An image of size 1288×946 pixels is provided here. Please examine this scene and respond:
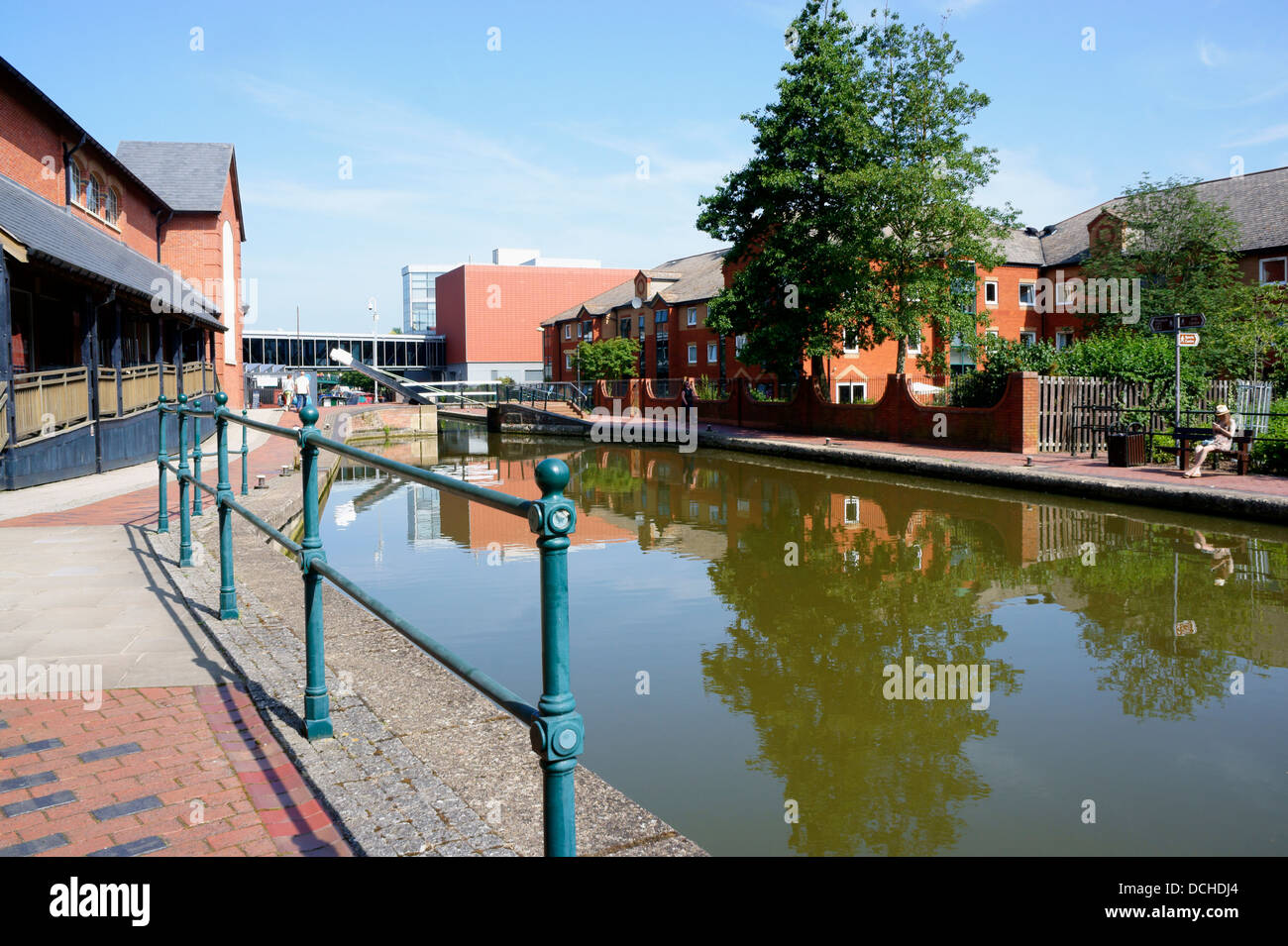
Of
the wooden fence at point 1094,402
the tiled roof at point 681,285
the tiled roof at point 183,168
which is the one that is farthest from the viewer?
the tiled roof at point 681,285

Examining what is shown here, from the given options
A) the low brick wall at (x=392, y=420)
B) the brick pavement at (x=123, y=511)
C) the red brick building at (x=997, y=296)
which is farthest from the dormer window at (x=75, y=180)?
the red brick building at (x=997, y=296)

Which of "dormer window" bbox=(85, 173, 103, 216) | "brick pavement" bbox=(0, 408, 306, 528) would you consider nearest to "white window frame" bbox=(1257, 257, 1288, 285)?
"brick pavement" bbox=(0, 408, 306, 528)

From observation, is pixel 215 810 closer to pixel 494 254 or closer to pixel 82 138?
pixel 82 138

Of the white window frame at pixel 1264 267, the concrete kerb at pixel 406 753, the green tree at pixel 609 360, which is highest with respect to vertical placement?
the white window frame at pixel 1264 267

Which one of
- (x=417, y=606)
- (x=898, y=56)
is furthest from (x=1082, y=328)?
(x=417, y=606)

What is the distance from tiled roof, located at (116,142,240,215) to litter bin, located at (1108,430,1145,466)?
29.0 m

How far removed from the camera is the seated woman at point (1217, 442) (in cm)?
1452

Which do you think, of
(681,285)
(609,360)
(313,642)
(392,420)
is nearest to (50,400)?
(313,642)

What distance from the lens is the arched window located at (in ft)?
76.5

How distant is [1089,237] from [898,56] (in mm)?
20019

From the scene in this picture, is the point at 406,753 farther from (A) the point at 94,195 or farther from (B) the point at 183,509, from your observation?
(A) the point at 94,195

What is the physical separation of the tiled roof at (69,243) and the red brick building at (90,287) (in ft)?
→ 0.18

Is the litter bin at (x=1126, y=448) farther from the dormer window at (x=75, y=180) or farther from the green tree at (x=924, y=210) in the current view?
the dormer window at (x=75, y=180)

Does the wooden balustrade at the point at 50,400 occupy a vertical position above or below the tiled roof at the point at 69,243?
below
